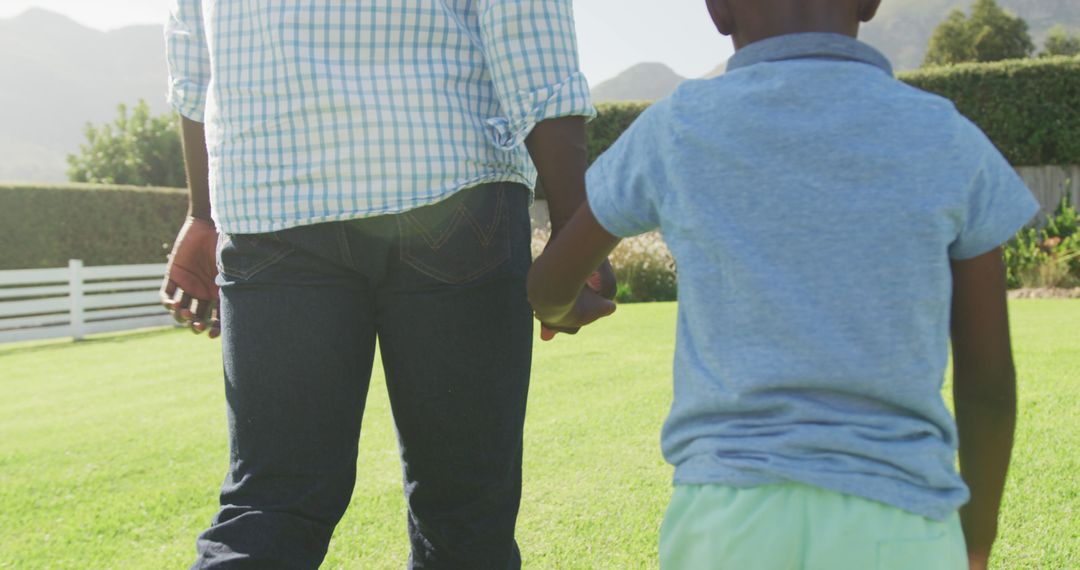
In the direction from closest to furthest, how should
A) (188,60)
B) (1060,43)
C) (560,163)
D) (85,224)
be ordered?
(560,163), (188,60), (85,224), (1060,43)

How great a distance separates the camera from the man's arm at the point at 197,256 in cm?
204

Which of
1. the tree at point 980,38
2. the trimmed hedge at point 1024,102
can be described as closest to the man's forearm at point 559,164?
the trimmed hedge at point 1024,102

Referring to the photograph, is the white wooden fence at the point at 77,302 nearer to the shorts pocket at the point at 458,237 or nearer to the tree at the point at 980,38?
the shorts pocket at the point at 458,237

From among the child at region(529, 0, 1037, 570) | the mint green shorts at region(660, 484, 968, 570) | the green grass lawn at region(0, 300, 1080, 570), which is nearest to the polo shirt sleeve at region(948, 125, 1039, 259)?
the child at region(529, 0, 1037, 570)

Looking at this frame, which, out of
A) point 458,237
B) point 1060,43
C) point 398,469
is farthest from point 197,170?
point 1060,43

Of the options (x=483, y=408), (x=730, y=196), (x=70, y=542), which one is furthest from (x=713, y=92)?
(x=70, y=542)

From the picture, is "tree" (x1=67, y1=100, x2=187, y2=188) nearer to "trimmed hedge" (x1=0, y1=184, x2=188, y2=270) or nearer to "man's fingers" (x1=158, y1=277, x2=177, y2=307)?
"trimmed hedge" (x1=0, y1=184, x2=188, y2=270)

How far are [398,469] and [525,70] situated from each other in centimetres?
258

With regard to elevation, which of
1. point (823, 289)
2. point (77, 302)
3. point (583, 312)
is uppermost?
point (823, 289)

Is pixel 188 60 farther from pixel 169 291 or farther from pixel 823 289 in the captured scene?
pixel 823 289

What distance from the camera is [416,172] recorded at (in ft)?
5.26

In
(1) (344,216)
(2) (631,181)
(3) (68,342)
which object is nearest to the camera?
(2) (631,181)

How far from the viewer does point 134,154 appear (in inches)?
1275

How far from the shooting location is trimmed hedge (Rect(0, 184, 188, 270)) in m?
15.2
